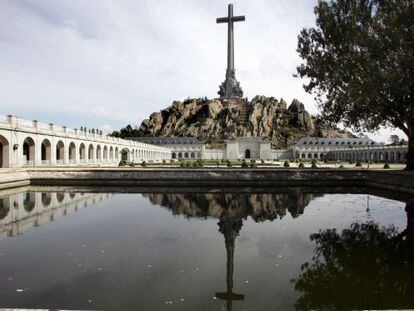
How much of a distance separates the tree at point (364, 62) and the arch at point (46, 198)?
24.9m

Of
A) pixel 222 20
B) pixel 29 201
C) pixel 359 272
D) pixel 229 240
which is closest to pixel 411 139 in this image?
pixel 229 240

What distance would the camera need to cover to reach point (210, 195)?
2528cm

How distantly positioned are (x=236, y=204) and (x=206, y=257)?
427 inches

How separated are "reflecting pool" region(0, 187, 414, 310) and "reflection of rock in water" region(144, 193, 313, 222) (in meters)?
0.18

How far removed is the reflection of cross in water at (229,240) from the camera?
7.58 m

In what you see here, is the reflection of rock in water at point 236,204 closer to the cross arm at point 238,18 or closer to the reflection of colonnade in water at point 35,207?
the reflection of colonnade in water at point 35,207

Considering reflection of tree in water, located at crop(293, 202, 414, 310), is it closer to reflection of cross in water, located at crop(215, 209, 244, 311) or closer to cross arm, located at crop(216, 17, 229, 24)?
reflection of cross in water, located at crop(215, 209, 244, 311)

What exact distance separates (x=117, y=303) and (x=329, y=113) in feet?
109

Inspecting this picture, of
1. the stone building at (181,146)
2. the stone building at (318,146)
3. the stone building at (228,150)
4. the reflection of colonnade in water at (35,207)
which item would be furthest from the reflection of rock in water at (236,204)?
the stone building at (318,146)

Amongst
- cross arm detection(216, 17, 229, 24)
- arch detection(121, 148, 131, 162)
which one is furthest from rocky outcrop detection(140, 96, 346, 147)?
arch detection(121, 148, 131, 162)

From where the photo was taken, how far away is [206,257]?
10414mm

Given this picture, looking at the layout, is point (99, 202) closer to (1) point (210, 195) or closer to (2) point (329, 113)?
(1) point (210, 195)

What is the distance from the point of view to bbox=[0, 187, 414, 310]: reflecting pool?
7.50 m

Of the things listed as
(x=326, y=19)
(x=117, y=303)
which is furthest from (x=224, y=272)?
(x=326, y=19)
